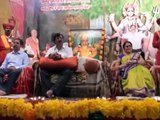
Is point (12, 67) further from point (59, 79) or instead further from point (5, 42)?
point (5, 42)

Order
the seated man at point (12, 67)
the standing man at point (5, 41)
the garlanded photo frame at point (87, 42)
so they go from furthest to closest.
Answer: the garlanded photo frame at point (87, 42)
the standing man at point (5, 41)
the seated man at point (12, 67)

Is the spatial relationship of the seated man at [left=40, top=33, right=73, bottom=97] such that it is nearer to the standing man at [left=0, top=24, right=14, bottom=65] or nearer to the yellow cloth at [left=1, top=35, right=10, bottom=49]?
the standing man at [left=0, top=24, right=14, bottom=65]

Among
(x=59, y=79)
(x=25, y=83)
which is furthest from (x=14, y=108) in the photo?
(x=25, y=83)

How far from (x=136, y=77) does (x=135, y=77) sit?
0.04 ft

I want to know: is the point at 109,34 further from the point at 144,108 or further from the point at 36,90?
the point at 144,108

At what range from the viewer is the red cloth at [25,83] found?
525 centimetres

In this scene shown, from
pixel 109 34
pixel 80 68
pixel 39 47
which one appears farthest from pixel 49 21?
pixel 80 68

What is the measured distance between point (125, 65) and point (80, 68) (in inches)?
23.7

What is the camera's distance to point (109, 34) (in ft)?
23.2

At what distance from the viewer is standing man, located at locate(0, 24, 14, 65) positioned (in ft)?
20.5

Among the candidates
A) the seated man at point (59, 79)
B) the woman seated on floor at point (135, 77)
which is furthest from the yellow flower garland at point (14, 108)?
the woman seated on floor at point (135, 77)

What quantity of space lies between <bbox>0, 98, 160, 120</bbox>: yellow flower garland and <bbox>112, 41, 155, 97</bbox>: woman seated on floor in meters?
1.19

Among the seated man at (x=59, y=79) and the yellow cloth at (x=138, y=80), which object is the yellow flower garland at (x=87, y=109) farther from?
the yellow cloth at (x=138, y=80)

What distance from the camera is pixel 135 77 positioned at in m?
4.92
